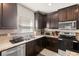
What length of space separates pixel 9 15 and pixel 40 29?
527 millimetres

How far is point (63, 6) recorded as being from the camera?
1249 mm

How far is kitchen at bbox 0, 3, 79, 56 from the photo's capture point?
1.25 metres

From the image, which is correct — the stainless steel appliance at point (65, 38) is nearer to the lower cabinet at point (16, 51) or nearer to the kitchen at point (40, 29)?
the kitchen at point (40, 29)

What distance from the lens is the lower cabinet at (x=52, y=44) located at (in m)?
1.31

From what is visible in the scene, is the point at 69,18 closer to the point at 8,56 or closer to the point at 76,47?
Answer: the point at 76,47

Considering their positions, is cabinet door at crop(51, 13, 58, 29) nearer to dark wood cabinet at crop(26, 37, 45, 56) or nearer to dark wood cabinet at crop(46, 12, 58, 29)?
dark wood cabinet at crop(46, 12, 58, 29)

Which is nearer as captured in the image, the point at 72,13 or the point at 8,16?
the point at 72,13

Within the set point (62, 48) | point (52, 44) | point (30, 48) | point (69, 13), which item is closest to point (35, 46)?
point (30, 48)

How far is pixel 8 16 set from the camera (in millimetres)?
1354

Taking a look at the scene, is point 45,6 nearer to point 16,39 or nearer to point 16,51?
point 16,39

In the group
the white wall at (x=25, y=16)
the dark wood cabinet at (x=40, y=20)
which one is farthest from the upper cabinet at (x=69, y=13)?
the white wall at (x=25, y=16)

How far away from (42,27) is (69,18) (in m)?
0.40

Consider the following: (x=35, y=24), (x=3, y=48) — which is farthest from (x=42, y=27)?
(x=3, y=48)

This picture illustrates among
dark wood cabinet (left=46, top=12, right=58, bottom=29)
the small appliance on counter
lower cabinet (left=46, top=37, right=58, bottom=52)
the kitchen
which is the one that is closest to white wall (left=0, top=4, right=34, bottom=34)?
the kitchen
